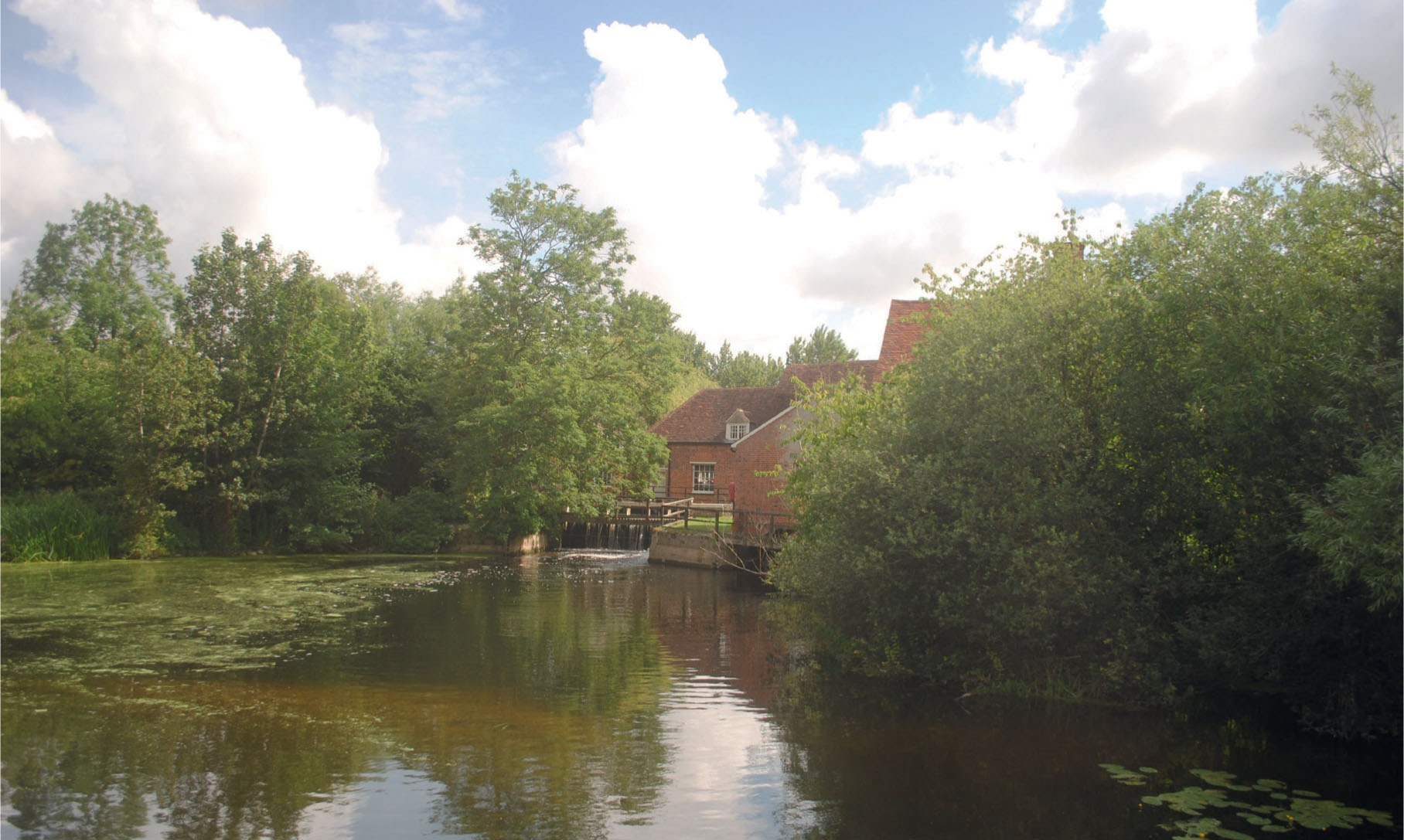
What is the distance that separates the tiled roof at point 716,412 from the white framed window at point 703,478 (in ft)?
4.08

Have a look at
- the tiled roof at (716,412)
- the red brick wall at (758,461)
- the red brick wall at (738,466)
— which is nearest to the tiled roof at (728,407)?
the tiled roof at (716,412)

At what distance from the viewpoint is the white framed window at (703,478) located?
137ft

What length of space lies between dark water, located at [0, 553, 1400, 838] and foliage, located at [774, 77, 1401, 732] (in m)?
0.86

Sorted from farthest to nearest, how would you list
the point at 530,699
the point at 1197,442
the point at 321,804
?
the point at 530,699 < the point at 1197,442 < the point at 321,804

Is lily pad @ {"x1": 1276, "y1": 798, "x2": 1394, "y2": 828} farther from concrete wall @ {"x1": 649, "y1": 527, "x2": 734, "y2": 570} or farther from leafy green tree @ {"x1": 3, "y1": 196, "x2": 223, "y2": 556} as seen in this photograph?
leafy green tree @ {"x1": 3, "y1": 196, "x2": 223, "y2": 556}

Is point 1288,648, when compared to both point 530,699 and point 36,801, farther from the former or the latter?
point 36,801

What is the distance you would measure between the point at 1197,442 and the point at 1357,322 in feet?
8.53

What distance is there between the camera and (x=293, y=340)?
3294 cm

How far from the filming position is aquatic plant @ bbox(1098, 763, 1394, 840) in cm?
751

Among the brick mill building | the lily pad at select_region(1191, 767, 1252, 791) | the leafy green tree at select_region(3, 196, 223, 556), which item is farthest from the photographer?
the brick mill building

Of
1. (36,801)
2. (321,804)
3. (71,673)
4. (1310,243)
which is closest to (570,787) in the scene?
(321,804)

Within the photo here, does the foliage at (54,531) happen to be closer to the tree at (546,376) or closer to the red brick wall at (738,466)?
the tree at (546,376)

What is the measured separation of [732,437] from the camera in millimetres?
41656

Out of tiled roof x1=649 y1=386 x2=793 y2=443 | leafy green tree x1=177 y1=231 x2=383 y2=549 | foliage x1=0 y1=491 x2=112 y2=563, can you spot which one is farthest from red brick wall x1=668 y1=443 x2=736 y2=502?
foliage x1=0 y1=491 x2=112 y2=563
